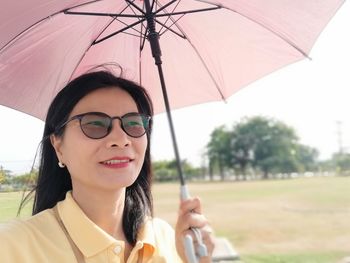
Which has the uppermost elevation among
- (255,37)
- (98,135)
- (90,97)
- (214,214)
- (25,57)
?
(255,37)

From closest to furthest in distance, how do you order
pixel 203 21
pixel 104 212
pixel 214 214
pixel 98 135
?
pixel 98 135
pixel 104 212
pixel 203 21
pixel 214 214

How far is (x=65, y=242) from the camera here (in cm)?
168

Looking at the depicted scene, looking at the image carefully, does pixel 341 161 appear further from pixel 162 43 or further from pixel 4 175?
pixel 4 175

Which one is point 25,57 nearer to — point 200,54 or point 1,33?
point 1,33

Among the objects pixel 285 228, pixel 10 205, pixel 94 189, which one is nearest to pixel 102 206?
pixel 94 189

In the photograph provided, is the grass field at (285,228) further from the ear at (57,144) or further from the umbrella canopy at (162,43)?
the umbrella canopy at (162,43)

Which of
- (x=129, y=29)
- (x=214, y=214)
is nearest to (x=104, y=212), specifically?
(x=129, y=29)

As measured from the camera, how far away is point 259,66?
2527 mm

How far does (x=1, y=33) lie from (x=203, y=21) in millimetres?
1002

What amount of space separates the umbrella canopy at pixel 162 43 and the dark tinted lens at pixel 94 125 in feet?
1.53

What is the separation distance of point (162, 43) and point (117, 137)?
2.76 feet

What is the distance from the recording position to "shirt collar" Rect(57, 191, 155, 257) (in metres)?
1.69

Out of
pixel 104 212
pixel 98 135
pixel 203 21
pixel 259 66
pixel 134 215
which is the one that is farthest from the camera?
pixel 259 66

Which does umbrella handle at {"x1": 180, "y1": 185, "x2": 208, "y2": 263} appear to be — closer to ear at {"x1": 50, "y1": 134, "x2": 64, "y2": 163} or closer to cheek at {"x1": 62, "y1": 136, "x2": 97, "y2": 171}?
cheek at {"x1": 62, "y1": 136, "x2": 97, "y2": 171}
